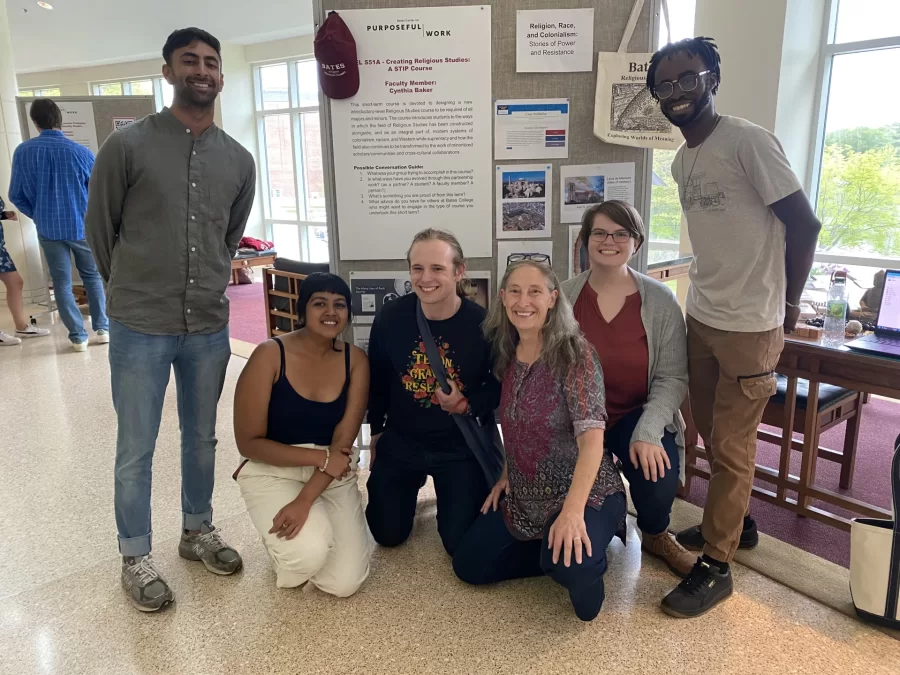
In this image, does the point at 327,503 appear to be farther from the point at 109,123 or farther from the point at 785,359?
the point at 109,123

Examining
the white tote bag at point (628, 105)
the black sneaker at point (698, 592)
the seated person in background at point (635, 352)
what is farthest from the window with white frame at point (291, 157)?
Answer: the black sneaker at point (698, 592)

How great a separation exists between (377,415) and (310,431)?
0.97 feet

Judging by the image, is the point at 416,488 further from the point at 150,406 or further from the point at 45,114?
the point at 45,114

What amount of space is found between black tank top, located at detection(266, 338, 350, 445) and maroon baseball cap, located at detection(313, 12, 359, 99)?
3.23ft

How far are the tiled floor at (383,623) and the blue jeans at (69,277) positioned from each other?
2758 mm

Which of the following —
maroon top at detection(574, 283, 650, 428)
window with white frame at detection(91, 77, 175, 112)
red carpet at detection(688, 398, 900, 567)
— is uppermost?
window with white frame at detection(91, 77, 175, 112)

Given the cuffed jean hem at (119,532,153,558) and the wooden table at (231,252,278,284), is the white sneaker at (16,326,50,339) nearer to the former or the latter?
the wooden table at (231,252,278,284)

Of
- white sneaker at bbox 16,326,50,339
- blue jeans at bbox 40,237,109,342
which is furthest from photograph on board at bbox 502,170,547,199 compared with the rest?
white sneaker at bbox 16,326,50,339

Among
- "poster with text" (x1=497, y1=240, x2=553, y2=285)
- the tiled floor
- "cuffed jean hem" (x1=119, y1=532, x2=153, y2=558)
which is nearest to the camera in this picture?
the tiled floor

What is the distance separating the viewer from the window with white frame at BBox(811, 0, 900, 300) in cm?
443

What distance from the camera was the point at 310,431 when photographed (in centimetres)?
206

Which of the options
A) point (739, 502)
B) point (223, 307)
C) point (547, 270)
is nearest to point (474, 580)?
point (739, 502)

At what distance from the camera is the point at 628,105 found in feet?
7.83

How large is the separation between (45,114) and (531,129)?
390 centimetres
